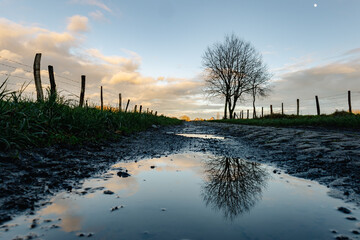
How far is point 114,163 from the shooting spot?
310 centimetres

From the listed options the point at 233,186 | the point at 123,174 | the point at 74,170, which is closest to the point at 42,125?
the point at 74,170

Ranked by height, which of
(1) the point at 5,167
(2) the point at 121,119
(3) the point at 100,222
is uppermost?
(2) the point at 121,119

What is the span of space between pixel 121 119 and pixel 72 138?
344 centimetres

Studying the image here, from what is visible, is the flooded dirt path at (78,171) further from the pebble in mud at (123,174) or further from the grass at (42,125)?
the grass at (42,125)

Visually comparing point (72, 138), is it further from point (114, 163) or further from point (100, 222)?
point (100, 222)

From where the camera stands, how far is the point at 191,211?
146 centimetres

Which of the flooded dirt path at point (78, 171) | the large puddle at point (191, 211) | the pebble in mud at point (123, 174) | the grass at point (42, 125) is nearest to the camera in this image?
the large puddle at point (191, 211)

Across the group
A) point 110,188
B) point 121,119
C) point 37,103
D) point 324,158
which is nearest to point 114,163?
point 110,188

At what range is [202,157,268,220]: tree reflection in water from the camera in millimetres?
1585

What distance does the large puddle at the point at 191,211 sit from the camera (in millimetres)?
1193

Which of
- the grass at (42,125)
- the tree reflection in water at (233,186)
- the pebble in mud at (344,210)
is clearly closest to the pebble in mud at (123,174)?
the tree reflection in water at (233,186)

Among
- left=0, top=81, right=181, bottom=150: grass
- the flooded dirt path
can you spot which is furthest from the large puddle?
left=0, top=81, right=181, bottom=150: grass

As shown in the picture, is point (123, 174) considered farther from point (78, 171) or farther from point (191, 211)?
point (191, 211)

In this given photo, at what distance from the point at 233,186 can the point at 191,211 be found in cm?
72
